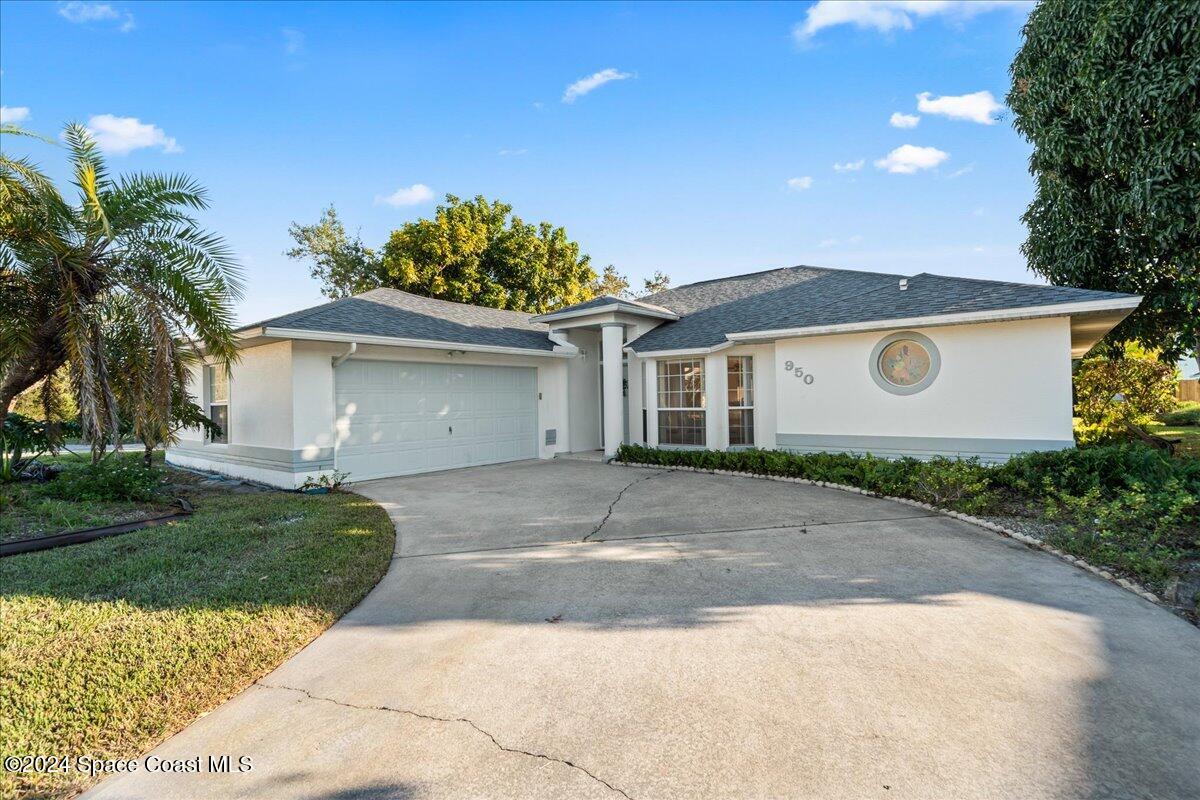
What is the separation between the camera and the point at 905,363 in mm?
10398

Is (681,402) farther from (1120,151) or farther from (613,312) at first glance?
(1120,151)

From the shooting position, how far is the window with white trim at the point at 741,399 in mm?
12742

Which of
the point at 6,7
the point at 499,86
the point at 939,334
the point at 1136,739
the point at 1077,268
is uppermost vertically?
the point at 499,86

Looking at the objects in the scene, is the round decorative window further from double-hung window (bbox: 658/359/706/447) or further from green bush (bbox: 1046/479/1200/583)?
double-hung window (bbox: 658/359/706/447)

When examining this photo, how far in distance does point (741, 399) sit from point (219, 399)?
11785 millimetres

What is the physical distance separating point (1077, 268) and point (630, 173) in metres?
11.4

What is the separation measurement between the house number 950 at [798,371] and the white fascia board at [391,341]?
5.61m

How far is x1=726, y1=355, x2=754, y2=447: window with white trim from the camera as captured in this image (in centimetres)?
1274

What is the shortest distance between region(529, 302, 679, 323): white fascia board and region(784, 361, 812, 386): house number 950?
3.97 meters

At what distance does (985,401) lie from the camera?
9.66m

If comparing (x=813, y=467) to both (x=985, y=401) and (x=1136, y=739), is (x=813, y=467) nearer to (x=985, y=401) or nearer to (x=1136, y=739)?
(x=985, y=401)

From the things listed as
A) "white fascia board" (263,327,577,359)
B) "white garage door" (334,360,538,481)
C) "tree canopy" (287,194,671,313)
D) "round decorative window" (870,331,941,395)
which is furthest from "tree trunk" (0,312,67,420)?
"tree canopy" (287,194,671,313)

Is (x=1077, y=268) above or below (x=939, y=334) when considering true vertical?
above

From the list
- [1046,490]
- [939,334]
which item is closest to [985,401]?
[939,334]
